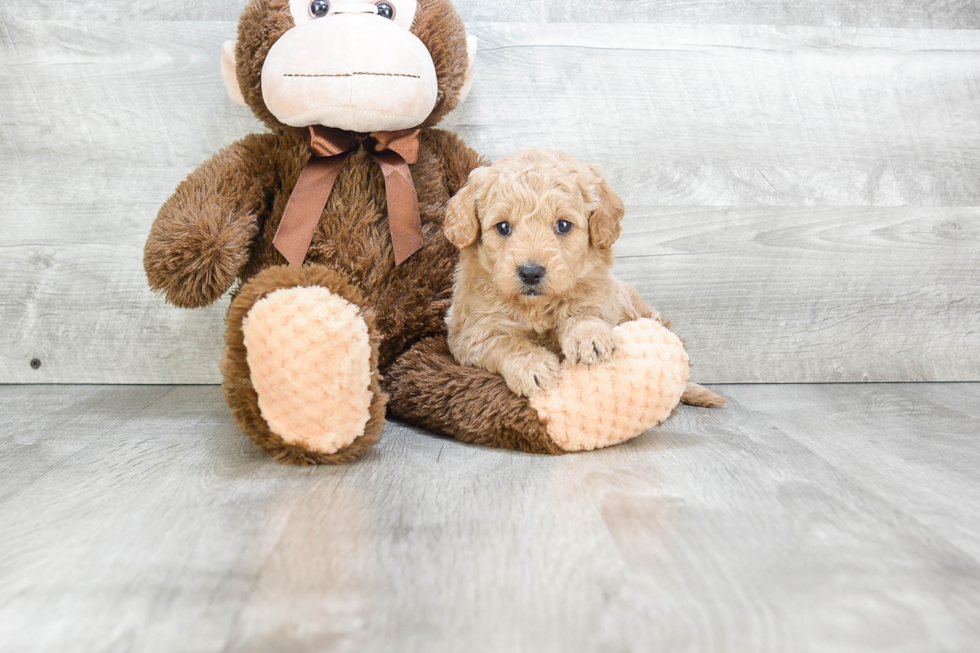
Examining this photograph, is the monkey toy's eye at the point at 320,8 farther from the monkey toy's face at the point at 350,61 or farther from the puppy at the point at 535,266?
the puppy at the point at 535,266

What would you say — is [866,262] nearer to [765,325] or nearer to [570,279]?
[765,325]

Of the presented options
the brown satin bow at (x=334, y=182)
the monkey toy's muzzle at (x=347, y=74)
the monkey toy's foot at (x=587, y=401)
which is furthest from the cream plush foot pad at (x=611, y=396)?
the monkey toy's muzzle at (x=347, y=74)

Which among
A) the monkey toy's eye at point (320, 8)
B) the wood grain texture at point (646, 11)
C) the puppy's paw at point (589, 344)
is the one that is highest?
the wood grain texture at point (646, 11)

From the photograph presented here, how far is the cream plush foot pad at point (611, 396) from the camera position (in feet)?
3.13

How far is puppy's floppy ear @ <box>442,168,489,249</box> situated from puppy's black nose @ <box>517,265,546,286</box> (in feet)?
0.33

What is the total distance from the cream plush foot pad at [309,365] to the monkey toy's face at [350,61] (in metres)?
0.29

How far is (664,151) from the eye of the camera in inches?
56.1

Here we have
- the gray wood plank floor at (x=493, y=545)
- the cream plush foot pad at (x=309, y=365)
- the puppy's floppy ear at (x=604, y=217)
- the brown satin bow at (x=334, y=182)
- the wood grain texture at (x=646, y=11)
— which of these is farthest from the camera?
the wood grain texture at (x=646, y=11)

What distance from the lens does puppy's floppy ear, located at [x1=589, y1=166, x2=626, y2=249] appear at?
3.25 ft

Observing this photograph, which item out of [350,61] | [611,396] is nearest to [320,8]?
[350,61]

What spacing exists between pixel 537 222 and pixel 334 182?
1.17ft

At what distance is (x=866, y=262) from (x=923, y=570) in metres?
0.94

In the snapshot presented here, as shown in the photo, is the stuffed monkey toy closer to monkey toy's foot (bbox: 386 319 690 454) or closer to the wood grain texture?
monkey toy's foot (bbox: 386 319 690 454)

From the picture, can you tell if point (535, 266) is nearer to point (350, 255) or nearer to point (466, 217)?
point (466, 217)
